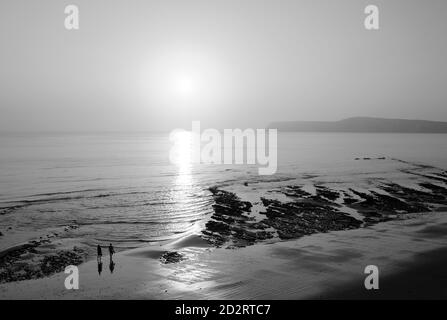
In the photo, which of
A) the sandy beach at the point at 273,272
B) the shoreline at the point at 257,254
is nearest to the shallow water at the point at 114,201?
the shoreline at the point at 257,254

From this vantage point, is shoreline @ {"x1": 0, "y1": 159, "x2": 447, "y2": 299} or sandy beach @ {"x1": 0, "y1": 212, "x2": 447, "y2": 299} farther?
shoreline @ {"x1": 0, "y1": 159, "x2": 447, "y2": 299}

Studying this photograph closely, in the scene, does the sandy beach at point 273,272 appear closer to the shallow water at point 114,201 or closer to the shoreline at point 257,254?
the shoreline at point 257,254

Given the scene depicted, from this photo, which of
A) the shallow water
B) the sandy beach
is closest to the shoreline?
the sandy beach

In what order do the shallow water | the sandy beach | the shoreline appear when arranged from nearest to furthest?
1. the sandy beach
2. the shoreline
3. the shallow water

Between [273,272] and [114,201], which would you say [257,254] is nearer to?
[273,272]

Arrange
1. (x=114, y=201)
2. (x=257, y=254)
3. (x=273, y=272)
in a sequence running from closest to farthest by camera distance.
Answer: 1. (x=273, y=272)
2. (x=257, y=254)
3. (x=114, y=201)

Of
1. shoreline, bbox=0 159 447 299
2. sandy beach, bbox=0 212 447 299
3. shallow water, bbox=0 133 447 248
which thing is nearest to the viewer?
sandy beach, bbox=0 212 447 299

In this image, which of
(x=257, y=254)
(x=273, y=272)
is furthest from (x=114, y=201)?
(x=273, y=272)

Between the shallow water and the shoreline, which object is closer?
the shoreline

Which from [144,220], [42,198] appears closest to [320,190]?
[144,220]

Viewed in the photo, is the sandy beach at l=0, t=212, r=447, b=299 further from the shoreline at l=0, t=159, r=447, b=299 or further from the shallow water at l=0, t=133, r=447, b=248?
the shallow water at l=0, t=133, r=447, b=248

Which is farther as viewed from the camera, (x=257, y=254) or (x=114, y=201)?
(x=114, y=201)

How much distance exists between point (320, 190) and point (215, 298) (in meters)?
31.8

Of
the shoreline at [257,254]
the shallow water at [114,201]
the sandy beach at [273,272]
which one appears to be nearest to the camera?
the sandy beach at [273,272]
